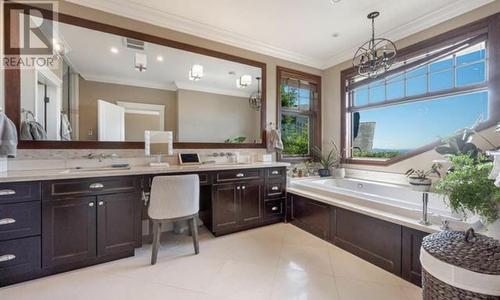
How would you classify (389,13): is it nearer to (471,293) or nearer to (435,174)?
(435,174)

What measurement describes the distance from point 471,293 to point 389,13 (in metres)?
3.00

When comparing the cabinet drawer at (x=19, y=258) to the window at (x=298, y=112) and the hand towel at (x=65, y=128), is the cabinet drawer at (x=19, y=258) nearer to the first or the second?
the hand towel at (x=65, y=128)

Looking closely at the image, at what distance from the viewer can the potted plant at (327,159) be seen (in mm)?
4059

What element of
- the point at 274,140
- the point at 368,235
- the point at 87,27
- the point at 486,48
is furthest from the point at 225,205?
the point at 486,48

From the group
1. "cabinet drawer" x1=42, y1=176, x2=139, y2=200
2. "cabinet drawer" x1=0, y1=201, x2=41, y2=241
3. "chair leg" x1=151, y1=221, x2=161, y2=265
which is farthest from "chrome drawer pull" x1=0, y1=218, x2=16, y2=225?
"chair leg" x1=151, y1=221, x2=161, y2=265

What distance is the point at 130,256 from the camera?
2.30 metres

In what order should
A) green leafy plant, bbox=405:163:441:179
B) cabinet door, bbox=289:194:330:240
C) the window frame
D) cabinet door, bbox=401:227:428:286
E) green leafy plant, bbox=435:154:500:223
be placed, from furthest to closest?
cabinet door, bbox=289:194:330:240 → green leafy plant, bbox=405:163:441:179 → the window frame → cabinet door, bbox=401:227:428:286 → green leafy plant, bbox=435:154:500:223

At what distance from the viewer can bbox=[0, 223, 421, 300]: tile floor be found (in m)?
1.75

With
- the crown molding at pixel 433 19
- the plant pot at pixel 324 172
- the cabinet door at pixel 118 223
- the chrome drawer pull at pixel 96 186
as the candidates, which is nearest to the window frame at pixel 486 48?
the crown molding at pixel 433 19

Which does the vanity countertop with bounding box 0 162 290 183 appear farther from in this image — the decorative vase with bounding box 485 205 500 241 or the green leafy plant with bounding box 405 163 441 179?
the decorative vase with bounding box 485 205 500 241

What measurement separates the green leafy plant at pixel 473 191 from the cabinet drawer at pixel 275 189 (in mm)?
2017

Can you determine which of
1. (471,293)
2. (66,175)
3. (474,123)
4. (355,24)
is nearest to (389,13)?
(355,24)

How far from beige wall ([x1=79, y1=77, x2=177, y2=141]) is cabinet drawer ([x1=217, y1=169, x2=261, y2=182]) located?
0.95m

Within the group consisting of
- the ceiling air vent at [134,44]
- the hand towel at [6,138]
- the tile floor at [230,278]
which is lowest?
the tile floor at [230,278]
